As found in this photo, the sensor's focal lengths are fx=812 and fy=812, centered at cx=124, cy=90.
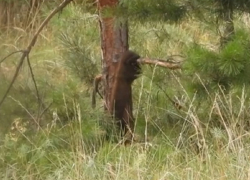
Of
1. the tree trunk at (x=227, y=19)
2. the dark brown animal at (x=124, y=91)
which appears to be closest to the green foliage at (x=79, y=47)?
the dark brown animal at (x=124, y=91)

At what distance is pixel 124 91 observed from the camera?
5547 mm

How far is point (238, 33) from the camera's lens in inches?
170

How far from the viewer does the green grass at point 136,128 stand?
15.1 ft

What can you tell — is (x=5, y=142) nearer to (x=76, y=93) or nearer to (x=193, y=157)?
(x=76, y=93)

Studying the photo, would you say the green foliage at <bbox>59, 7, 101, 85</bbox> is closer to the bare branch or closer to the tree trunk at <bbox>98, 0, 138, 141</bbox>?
the tree trunk at <bbox>98, 0, 138, 141</bbox>

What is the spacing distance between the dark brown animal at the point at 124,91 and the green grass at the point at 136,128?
0.29 ft

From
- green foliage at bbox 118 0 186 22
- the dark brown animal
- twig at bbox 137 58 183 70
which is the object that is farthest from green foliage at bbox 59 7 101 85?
green foliage at bbox 118 0 186 22

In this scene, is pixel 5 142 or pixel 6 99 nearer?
pixel 5 142

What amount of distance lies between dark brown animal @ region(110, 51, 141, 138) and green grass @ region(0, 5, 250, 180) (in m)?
0.09

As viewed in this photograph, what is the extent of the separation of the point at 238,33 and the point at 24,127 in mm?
1899

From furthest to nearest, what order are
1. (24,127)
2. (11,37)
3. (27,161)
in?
(11,37) < (24,127) < (27,161)

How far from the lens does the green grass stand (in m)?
4.59

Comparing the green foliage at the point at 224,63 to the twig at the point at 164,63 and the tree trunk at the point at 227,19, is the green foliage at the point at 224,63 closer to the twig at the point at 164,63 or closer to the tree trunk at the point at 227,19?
the tree trunk at the point at 227,19

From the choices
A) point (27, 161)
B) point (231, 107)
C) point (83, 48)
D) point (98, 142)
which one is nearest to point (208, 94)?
point (231, 107)
